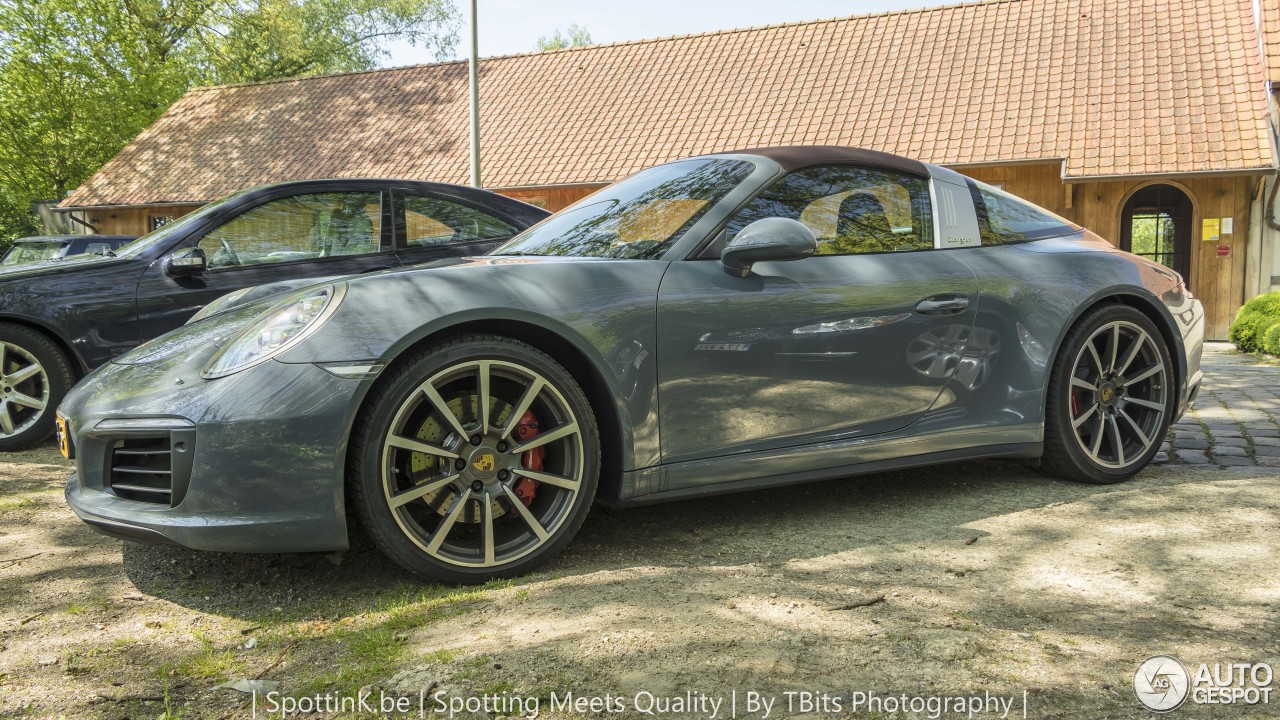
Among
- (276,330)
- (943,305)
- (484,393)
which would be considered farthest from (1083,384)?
(276,330)

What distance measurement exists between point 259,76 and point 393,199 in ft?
122

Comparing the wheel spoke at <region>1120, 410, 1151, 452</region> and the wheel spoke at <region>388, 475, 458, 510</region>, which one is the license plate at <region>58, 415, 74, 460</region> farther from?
the wheel spoke at <region>1120, 410, 1151, 452</region>

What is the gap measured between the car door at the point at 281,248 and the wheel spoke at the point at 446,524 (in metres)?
→ 3.05

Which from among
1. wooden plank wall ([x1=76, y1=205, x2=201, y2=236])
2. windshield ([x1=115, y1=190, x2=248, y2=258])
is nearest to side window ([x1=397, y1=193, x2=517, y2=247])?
windshield ([x1=115, y1=190, x2=248, y2=258])

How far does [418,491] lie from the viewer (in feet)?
9.66

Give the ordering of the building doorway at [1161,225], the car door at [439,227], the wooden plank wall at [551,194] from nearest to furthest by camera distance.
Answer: the car door at [439,227] → the building doorway at [1161,225] → the wooden plank wall at [551,194]

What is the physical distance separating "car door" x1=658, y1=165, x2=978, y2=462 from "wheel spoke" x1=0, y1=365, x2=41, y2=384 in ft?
13.3

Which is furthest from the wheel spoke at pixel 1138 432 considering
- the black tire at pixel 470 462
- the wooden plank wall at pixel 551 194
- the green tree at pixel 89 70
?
the green tree at pixel 89 70

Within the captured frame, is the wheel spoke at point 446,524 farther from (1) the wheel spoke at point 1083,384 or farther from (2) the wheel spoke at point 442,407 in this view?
(1) the wheel spoke at point 1083,384

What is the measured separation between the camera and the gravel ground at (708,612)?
2320 millimetres

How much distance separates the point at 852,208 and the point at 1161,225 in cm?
1540

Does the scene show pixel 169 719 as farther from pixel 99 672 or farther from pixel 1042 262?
pixel 1042 262

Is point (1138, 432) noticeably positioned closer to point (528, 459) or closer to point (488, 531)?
point (528, 459)

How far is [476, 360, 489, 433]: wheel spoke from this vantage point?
302 cm
